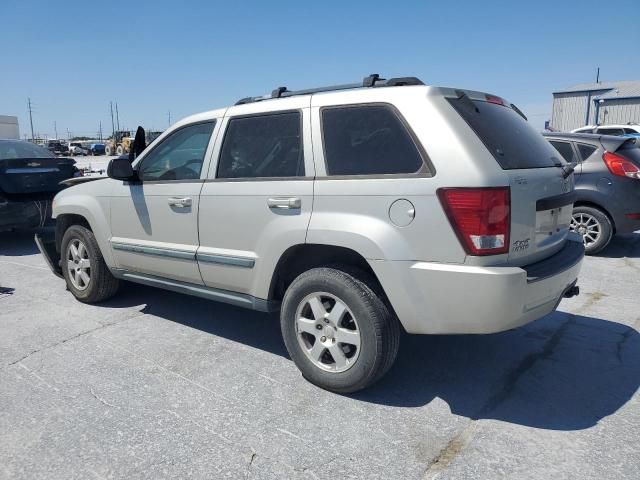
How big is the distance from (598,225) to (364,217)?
5.24 metres

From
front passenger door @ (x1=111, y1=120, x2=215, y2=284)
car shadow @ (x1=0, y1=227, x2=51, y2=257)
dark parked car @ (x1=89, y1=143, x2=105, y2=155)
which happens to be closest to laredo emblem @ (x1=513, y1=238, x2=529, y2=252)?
front passenger door @ (x1=111, y1=120, x2=215, y2=284)

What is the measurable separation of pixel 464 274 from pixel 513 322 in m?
0.43

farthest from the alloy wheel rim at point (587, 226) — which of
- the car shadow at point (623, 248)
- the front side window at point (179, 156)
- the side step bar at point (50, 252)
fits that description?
the side step bar at point (50, 252)

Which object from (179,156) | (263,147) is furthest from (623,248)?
(179,156)

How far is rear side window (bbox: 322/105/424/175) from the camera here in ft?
9.43

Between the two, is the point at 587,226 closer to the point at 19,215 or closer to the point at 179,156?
the point at 179,156

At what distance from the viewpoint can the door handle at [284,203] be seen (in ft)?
10.5

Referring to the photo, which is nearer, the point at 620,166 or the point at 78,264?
the point at 78,264

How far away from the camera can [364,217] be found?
291cm

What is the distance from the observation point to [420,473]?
239 cm

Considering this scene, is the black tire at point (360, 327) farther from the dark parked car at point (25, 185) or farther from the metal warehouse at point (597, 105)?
the metal warehouse at point (597, 105)

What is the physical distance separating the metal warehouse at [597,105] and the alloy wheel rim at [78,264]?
4078cm

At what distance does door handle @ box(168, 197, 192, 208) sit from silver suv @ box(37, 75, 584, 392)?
0.5 inches

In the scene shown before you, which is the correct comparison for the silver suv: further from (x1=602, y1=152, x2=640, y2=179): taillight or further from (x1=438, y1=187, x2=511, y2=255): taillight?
(x1=602, y1=152, x2=640, y2=179): taillight
